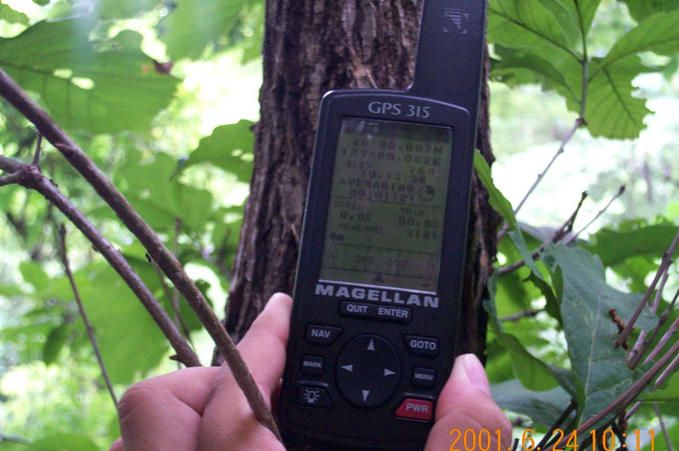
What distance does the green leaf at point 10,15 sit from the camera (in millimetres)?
532

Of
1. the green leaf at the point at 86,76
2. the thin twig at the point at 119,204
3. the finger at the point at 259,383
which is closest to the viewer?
the thin twig at the point at 119,204

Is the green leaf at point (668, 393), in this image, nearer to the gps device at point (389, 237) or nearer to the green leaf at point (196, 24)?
the gps device at point (389, 237)

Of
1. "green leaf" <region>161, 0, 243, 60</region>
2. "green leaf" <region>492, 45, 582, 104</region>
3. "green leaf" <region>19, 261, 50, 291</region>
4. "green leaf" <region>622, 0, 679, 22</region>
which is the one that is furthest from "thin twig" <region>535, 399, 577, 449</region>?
"green leaf" <region>19, 261, 50, 291</region>

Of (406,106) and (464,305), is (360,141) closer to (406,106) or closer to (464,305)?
(406,106)

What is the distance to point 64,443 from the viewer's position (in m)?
0.72

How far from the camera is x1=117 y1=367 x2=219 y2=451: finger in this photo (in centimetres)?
39

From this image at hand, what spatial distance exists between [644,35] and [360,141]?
1.13 feet

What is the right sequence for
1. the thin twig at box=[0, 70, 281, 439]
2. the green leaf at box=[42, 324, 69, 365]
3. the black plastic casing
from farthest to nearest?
the green leaf at box=[42, 324, 69, 365] < the black plastic casing < the thin twig at box=[0, 70, 281, 439]

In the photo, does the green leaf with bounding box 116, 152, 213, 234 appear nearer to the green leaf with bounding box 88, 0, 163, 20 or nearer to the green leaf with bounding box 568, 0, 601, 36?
the green leaf with bounding box 88, 0, 163, 20

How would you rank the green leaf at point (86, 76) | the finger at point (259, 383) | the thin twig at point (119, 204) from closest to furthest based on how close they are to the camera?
the thin twig at point (119, 204)
the finger at point (259, 383)
the green leaf at point (86, 76)

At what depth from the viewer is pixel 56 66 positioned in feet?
2.02

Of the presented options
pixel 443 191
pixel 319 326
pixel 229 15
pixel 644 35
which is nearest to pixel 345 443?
pixel 319 326

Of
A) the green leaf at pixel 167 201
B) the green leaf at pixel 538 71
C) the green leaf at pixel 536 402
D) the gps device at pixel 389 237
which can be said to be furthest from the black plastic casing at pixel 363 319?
the green leaf at pixel 167 201

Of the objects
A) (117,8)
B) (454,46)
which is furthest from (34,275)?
(454,46)
